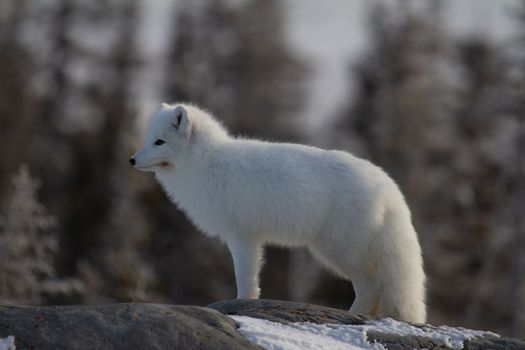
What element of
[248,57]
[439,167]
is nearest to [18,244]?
[439,167]

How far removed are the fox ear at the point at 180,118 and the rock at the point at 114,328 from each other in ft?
10.9

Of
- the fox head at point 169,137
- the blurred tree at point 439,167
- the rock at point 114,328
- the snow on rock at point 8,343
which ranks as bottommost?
the snow on rock at point 8,343

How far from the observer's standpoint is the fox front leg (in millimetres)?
10312

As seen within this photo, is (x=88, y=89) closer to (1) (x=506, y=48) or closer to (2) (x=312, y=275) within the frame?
(2) (x=312, y=275)

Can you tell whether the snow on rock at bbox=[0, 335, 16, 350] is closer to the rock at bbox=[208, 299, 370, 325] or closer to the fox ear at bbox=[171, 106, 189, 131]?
the rock at bbox=[208, 299, 370, 325]

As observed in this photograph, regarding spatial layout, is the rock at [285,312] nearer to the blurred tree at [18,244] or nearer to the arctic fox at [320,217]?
the arctic fox at [320,217]

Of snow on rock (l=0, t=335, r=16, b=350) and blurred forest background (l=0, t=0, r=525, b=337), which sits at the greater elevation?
blurred forest background (l=0, t=0, r=525, b=337)

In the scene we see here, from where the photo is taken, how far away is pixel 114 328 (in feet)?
25.7

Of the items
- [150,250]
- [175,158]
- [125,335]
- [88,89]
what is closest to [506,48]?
[150,250]

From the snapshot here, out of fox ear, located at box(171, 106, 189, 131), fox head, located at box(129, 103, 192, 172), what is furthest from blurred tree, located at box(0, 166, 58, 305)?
fox ear, located at box(171, 106, 189, 131)

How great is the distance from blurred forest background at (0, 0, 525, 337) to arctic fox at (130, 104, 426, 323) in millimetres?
7128

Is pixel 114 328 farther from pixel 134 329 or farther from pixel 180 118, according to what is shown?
pixel 180 118

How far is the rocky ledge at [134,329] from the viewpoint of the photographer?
766cm

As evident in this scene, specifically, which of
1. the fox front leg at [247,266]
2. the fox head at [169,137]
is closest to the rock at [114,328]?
the fox front leg at [247,266]
